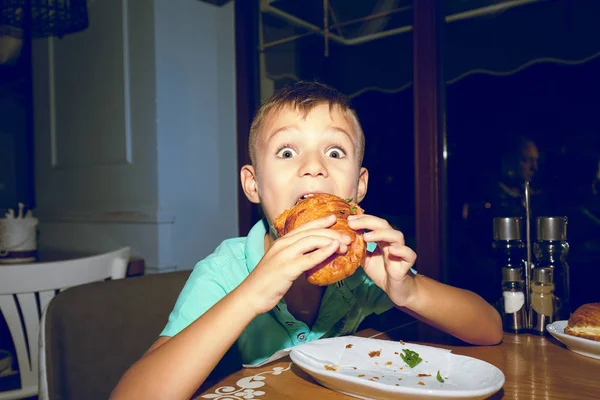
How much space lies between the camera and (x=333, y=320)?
58.7 inches

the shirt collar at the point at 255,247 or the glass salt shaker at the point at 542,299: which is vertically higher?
the shirt collar at the point at 255,247

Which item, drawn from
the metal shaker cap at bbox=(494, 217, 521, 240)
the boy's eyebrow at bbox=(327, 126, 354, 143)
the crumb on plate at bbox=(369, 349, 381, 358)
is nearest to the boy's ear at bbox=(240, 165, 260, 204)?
the boy's eyebrow at bbox=(327, 126, 354, 143)

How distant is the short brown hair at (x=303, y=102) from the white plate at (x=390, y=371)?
0.65 meters

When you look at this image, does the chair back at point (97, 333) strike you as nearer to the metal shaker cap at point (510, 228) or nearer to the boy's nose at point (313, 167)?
the boy's nose at point (313, 167)

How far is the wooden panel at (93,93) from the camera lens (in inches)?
135

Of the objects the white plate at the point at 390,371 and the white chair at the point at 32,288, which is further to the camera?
the white chair at the point at 32,288

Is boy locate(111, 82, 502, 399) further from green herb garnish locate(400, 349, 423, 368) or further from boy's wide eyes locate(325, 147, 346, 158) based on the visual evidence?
green herb garnish locate(400, 349, 423, 368)

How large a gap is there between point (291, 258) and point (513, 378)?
549 millimetres

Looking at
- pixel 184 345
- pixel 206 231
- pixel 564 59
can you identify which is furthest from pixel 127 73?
pixel 564 59

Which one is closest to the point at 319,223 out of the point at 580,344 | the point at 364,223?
the point at 364,223

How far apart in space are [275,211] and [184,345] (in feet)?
1.68

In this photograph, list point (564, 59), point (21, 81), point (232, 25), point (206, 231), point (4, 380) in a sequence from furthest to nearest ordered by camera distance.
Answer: point (21, 81)
point (564, 59)
point (232, 25)
point (206, 231)
point (4, 380)

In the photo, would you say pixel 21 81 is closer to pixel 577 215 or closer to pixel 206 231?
pixel 206 231

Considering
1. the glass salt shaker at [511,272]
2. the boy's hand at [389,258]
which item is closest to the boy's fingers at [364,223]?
the boy's hand at [389,258]
